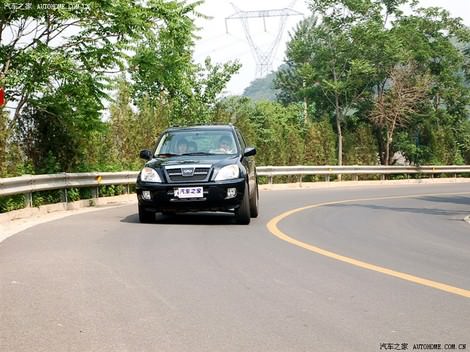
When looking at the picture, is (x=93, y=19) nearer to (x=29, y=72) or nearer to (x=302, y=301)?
(x=29, y=72)

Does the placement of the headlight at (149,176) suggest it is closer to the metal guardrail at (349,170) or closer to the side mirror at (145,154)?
the side mirror at (145,154)

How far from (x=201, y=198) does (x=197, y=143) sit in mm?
1765

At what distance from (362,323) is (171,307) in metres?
1.48

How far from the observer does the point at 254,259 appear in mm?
7879

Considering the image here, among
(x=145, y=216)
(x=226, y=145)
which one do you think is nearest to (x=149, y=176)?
(x=145, y=216)

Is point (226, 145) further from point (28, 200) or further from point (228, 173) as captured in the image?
point (28, 200)

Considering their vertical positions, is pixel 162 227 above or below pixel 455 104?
below

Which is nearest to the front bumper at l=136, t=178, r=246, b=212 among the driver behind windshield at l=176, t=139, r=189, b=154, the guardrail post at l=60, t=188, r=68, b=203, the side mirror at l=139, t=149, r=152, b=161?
the side mirror at l=139, t=149, r=152, b=161

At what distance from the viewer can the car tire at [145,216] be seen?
40.0ft

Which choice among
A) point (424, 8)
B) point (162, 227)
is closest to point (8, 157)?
point (162, 227)

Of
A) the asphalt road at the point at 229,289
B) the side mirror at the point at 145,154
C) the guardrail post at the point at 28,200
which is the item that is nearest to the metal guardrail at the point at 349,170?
the guardrail post at the point at 28,200

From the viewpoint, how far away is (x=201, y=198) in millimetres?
11789

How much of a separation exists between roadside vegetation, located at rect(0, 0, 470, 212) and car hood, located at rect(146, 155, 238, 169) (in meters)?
3.72

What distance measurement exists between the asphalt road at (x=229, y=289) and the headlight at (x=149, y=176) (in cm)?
90
